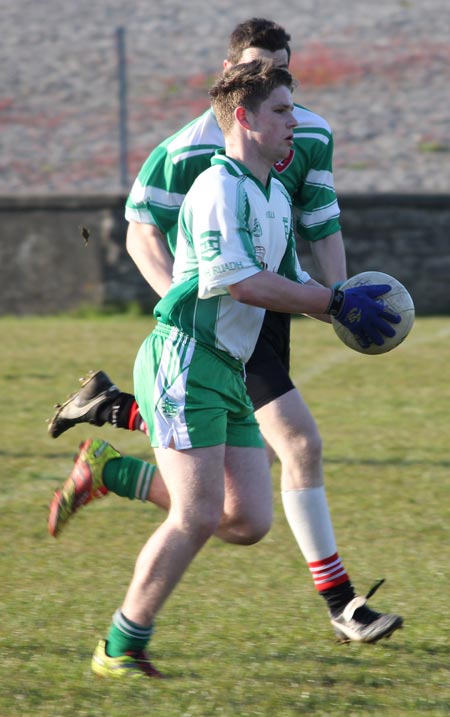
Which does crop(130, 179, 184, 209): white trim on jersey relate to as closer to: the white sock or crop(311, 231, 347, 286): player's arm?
crop(311, 231, 347, 286): player's arm

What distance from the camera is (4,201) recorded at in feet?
50.5

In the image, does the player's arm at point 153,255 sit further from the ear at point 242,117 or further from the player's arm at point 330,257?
the ear at point 242,117

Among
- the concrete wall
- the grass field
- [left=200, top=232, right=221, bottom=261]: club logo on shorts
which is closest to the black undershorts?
the grass field

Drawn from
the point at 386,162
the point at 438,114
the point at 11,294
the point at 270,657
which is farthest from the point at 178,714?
the point at 438,114

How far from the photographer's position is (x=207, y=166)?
204 inches

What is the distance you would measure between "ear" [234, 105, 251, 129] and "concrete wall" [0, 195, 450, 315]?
11.3m

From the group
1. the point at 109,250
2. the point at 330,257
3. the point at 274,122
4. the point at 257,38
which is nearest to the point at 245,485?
the point at 274,122

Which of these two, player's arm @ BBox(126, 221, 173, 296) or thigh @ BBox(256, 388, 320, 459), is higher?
player's arm @ BBox(126, 221, 173, 296)

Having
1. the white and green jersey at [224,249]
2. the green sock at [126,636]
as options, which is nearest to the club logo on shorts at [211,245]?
the white and green jersey at [224,249]

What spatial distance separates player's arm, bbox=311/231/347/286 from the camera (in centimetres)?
506

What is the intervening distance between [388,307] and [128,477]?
3.87 ft

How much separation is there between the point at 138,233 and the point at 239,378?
153 cm

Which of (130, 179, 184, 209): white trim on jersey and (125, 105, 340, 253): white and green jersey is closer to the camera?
(125, 105, 340, 253): white and green jersey

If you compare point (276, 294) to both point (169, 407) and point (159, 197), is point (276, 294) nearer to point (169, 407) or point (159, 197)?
point (169, 407)
